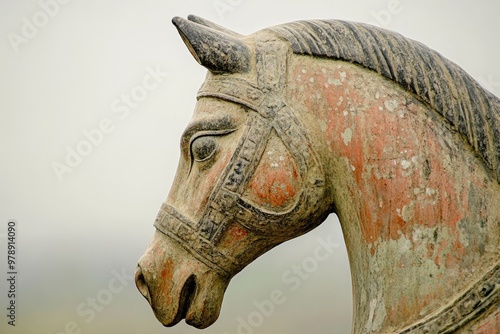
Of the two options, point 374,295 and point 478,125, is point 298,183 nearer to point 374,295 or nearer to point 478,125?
point 374,295

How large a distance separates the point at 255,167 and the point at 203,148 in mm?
178

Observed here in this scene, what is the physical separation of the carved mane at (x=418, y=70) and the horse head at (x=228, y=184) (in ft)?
A: 0.38

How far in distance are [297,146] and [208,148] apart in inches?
10.5

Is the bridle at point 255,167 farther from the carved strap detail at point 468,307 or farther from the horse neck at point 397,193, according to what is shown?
the carved strap detail at point 468,307

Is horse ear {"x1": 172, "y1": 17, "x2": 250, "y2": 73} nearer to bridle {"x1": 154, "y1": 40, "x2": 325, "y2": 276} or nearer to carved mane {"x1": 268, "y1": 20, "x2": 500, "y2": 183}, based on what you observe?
bridle {"x1": 154, "y1": 40, "x2": 325, "y2": 276}

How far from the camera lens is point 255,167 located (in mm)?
2096

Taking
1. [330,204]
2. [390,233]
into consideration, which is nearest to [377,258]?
[390,233]

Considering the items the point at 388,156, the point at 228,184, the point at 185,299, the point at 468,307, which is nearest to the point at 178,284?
the point at 185,299

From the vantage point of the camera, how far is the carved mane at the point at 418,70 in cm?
199

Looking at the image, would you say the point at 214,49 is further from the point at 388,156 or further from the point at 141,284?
the point at 141,284

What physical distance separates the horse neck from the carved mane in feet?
0.09

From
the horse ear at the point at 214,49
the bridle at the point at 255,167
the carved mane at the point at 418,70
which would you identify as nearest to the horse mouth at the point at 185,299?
the bridle at the point at 255,167

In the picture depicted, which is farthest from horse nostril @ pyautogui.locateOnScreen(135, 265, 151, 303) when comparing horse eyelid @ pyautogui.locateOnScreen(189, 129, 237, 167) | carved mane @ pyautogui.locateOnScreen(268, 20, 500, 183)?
carved mane @ pyautogui.locateOnScreen(268, 20, 500, 183)

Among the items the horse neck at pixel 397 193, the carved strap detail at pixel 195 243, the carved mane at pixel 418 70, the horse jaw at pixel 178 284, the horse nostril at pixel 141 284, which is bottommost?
the horse nostril at pixel 141 284
